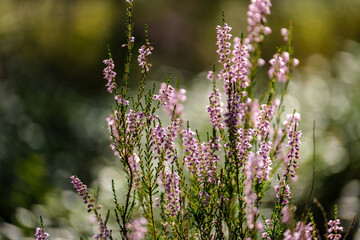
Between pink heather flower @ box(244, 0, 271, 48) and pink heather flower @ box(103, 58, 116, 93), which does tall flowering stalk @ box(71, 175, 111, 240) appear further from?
pink heather flower @ box(244, 0, 271, 48)

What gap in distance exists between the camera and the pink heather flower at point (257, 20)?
6.78 ft

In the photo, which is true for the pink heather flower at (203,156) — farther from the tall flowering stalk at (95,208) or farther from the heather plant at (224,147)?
the tall flowering stalk at (95,208)

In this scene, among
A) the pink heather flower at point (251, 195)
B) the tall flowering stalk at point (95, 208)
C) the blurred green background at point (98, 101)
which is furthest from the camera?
the blurred green background at point (98, 101)

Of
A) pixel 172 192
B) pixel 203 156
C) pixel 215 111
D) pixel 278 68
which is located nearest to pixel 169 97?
pixel 215 111

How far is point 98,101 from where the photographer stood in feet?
33.6

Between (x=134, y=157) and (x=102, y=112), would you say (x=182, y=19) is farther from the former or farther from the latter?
(x=134, y=157)

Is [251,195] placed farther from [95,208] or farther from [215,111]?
[95,208]

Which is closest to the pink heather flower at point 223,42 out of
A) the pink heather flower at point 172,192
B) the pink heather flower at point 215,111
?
the pink heather flower at point 215,111

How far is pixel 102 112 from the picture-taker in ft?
30.9

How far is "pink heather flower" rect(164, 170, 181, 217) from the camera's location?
2256 mm

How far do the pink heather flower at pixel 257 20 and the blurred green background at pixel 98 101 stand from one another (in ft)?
2.04

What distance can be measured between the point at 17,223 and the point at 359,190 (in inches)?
175

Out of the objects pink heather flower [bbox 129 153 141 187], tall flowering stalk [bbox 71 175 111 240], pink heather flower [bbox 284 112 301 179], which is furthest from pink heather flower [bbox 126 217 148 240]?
pink heather flower [bbox 284 112 301 179]

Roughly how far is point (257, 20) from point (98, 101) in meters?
8.43
